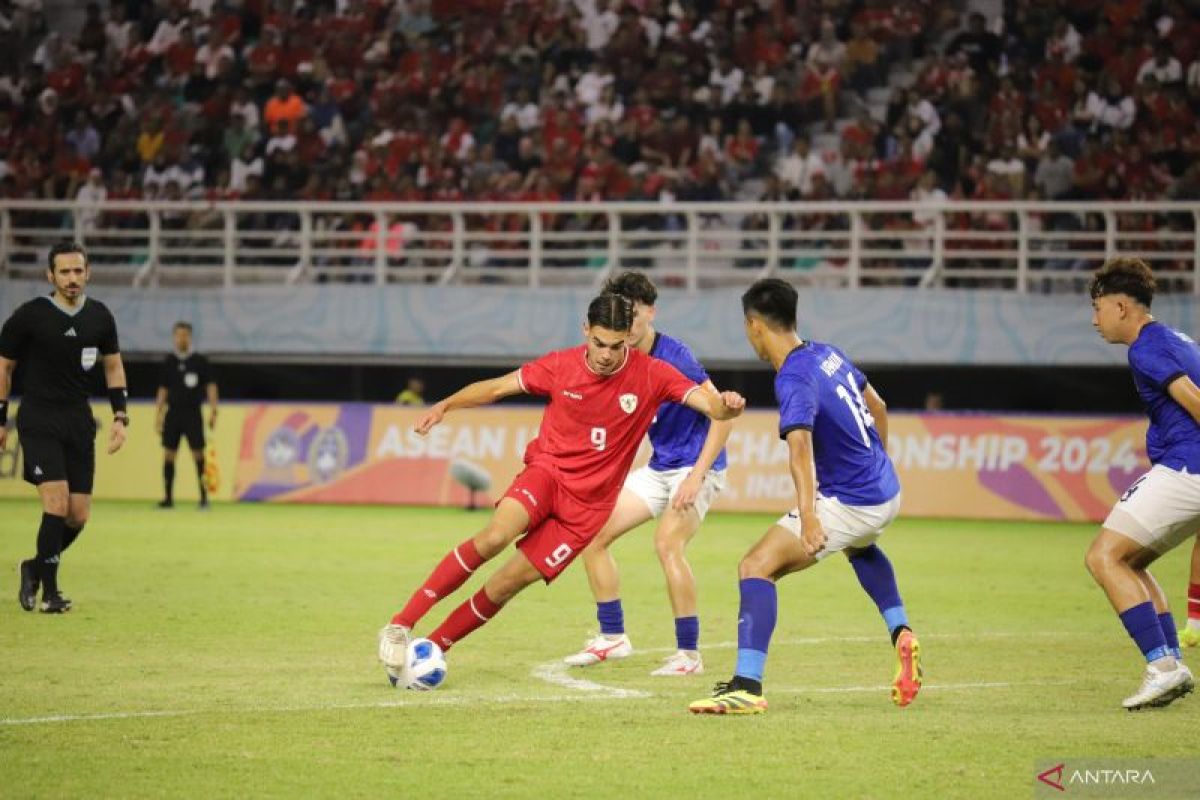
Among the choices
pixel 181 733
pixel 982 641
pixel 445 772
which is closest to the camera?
pixel 445 772

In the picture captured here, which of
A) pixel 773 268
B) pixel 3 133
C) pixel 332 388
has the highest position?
pixel 3 133

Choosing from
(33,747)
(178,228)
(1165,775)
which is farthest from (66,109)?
(1165,775)

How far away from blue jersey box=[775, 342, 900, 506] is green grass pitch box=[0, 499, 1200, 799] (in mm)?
1151

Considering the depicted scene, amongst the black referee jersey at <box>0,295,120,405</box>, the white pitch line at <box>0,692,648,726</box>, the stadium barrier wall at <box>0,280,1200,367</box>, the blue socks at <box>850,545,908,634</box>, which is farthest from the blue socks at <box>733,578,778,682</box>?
the stadium barrier wall at <box>0,280,1200,367</box>

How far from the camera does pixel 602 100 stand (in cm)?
2997

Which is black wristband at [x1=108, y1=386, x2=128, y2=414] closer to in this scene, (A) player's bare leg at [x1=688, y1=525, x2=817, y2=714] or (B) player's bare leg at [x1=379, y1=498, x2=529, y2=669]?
(B) player's bare leg at [x1=379, y1=498, x2=529, y2=669]

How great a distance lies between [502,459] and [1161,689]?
57.7 feet

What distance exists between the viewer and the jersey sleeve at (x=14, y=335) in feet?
42.7

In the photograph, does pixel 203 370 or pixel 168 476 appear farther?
pixel 168 476

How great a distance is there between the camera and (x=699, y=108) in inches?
1155

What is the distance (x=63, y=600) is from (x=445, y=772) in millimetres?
6573

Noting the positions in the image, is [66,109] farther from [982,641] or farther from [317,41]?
[982,641]

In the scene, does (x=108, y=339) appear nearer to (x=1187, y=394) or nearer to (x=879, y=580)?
(x=879, y=580)

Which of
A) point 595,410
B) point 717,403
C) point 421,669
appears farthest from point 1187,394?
point 421,669
